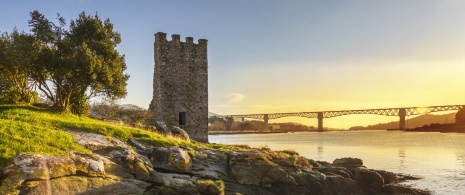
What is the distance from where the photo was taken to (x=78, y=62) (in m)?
32.5

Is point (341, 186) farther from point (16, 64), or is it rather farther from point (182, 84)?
point (16, 64)

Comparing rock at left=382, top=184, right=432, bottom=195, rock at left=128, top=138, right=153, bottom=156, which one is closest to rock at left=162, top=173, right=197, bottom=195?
rock at left=128, top=138, right=153, bottom=156

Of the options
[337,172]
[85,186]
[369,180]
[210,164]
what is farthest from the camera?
[337,172]

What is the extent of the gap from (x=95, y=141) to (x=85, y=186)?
19.4 feet

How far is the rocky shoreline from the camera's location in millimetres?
15523

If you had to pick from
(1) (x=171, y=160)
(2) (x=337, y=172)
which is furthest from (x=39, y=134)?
(2) (x=337, y=172)

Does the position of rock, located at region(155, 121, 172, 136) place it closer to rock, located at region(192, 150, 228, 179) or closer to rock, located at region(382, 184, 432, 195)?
rock, located at region(192, 150, 228, 179)

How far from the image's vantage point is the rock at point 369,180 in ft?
94.3

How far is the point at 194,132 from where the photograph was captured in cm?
4031

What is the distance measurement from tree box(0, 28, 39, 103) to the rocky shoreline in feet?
45.4

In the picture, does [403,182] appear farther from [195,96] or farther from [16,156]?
[16,156]

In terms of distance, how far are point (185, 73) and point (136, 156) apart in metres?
20.6

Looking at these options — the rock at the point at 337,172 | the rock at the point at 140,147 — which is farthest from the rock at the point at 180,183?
the rock at the point at 337,172

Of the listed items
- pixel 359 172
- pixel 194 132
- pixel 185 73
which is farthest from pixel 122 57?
pixel 359 172
